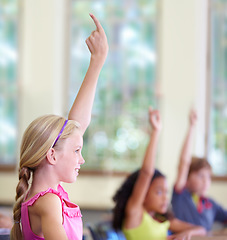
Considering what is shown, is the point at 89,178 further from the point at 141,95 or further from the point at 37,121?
the point at 37,121

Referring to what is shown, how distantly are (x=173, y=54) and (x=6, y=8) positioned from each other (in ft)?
8.41

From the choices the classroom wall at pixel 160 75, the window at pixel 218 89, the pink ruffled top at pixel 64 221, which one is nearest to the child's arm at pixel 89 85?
the pink ruffled top at pixel 64 221

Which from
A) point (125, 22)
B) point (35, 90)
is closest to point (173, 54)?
point (125, 22)

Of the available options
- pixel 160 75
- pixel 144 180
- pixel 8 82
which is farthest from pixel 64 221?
pixel 8 82

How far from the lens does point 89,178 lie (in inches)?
259

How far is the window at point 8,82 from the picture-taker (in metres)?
6.83

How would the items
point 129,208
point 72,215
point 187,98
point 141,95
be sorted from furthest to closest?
1. point 141,95
2. point 187,98
3. point 129,208
4. point 72,215

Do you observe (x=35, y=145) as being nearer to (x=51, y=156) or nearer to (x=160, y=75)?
(x=51, y=156)

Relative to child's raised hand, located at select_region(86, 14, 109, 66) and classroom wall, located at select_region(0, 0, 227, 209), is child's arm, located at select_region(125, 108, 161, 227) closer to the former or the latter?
child's raised hand, located at select_region(86, 14, 109, 66)

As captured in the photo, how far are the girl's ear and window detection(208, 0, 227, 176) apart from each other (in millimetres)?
5412

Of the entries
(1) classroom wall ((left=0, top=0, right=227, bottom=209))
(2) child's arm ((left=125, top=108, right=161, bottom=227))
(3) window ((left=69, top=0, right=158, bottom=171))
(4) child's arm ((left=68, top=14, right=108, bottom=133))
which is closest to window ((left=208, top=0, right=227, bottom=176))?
(1) classroom wall ((left=0, top=0, right=227, bottom=209))

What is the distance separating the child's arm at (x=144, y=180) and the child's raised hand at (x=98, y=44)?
737mm

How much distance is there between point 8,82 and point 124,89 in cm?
170

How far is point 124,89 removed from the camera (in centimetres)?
671
